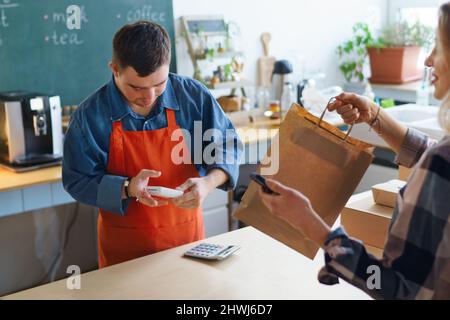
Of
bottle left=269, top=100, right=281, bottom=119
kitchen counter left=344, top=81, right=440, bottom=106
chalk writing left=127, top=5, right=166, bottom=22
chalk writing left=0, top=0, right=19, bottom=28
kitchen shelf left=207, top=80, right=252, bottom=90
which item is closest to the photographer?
chalk writing left=0, top=0, right=19, bottom=28

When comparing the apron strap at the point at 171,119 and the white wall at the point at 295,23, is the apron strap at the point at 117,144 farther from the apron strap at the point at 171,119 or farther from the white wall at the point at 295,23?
the white wall at the point at 295,23

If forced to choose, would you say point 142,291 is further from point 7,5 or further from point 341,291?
point 7,5

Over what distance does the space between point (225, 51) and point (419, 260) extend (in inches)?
111

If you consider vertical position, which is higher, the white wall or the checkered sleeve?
the white wall

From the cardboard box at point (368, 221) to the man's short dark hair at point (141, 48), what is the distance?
75 cm

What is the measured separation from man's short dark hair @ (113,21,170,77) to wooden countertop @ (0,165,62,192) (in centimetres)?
102

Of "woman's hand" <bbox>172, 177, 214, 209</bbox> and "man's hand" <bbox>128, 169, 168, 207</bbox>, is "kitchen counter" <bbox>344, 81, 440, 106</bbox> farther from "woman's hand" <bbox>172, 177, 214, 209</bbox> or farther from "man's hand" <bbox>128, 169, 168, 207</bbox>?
"man's hand" <bbox>128, 169, 168, 207</bbox>

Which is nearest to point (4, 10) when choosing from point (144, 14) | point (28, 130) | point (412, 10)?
point (28, 130)

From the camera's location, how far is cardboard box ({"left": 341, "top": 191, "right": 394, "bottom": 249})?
5.71 ft

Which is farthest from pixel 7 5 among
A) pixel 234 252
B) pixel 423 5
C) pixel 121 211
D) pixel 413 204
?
pixel 423 5

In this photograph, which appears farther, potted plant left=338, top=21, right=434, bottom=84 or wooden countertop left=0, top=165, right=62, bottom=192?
potted plant left=338, top=21, right=434, bottom=84

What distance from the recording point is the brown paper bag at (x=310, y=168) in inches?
56.3

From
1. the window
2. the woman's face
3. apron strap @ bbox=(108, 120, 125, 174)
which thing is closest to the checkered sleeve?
the woman's face

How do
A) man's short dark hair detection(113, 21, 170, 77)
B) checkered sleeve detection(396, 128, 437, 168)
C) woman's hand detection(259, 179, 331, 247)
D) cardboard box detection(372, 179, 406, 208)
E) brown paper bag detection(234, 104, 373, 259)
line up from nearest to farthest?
woman's hand detection(259, 179, 331, 247)
brown paper bag detection(234, 104, 373, 259)
checkered sleeve detection(396, 128, 437, 168)
man's short dark hair detection(113, 21, 170, 77)
cardboard box detection(372, 179, 406, 208)
